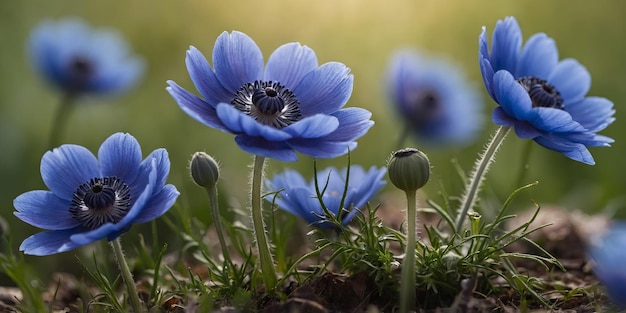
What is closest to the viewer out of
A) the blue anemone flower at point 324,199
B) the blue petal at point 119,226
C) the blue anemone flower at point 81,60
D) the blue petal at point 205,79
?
the blue petal at point 119,226

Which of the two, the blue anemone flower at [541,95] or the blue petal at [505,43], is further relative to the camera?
the blue petal at [505,43]

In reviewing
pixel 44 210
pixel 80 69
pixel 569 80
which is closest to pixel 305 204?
pixel 44 210

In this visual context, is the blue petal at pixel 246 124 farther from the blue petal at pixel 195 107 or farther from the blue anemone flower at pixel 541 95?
the blue anemone flower at pixel 541 95

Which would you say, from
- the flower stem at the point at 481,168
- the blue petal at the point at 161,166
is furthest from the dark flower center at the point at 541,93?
the blue petal at the point at 161,166

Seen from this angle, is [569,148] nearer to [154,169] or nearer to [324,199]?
[324,199]

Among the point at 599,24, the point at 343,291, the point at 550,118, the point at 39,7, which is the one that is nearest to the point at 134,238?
the point at 343,291
